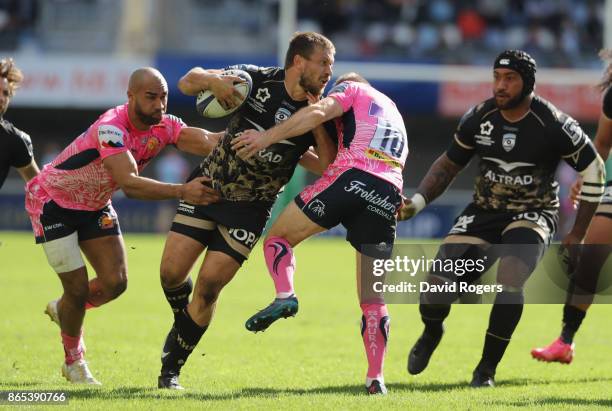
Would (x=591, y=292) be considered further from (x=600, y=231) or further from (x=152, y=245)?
(x=152, y=245)

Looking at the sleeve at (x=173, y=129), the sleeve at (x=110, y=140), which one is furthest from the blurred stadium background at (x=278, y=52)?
the sleeve at (x=110, y=140)

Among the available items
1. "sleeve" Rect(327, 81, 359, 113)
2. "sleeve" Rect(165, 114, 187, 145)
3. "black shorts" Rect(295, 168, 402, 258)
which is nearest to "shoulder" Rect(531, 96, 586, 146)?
"black shorts" Rect(295, 168, 402, 258)

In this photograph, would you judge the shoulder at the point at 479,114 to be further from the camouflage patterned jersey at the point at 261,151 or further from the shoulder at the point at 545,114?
the camouflage patterned jersey at the point at 261,151

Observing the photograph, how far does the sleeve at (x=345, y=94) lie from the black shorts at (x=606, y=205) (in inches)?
108

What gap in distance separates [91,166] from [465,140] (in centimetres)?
286

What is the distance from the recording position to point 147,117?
7.50m

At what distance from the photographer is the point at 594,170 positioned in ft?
26.0

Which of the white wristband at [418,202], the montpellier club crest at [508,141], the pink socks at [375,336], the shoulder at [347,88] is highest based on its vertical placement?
the shoulder at [347,88]

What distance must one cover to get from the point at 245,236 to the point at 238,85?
3.44 ft

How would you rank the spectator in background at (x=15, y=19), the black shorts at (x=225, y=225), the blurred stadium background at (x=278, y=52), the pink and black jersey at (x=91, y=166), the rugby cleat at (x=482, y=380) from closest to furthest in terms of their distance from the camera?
the black shorts at (x=225, y=225), the pink and black jersey at (x=91, y=166), the rugby cleat at (x=482, y=380), the blurred stadium background at (x=278, y=52), the spectator in background at (x=15, y=19)

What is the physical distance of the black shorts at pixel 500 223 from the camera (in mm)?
7963

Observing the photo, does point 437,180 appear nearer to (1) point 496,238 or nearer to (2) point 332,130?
(1) point 496,238

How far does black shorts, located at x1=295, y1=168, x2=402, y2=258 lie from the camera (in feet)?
23.0

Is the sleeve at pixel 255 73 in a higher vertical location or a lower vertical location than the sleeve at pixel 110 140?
higher
